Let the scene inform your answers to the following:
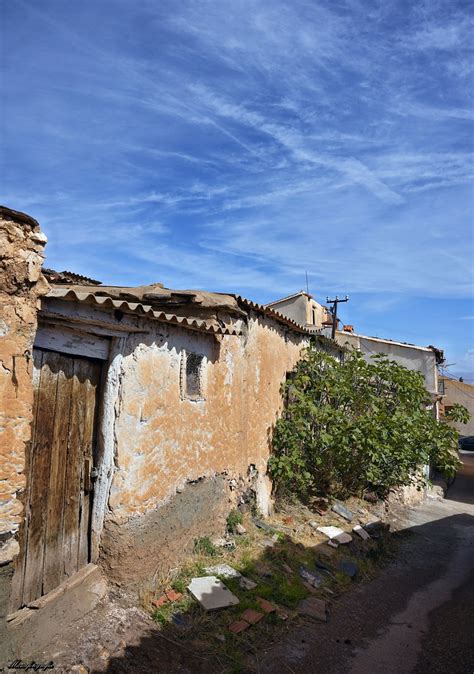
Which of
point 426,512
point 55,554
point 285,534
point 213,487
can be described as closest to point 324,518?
point 285,534

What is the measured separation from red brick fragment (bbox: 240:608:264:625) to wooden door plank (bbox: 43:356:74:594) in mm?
1826

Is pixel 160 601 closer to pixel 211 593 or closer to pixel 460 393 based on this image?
pixel 211 593

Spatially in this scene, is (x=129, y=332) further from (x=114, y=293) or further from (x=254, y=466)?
(x=254, y=466)

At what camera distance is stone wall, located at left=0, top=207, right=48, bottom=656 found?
307 cm

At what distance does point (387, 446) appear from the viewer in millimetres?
8289

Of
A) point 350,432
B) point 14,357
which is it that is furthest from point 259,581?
point 14,357

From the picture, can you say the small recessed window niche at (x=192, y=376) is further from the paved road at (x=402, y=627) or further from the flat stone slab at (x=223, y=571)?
the paved road at (x=402, y=627)

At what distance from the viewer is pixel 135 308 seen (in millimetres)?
4398

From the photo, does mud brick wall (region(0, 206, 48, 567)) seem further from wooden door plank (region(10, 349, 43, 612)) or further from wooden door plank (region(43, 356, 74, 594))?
wooden door plank (region(43, 356, 74, 594))

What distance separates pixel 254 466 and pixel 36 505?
3856 mm

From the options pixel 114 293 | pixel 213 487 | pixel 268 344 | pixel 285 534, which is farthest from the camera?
pixel 268 344

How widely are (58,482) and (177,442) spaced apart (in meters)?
1.45

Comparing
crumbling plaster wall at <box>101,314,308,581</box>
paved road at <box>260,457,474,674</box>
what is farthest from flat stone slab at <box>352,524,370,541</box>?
crumbling plaster wall at <box>101,314,308,581</box>

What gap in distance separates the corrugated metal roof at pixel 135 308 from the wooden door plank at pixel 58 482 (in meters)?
0.60
